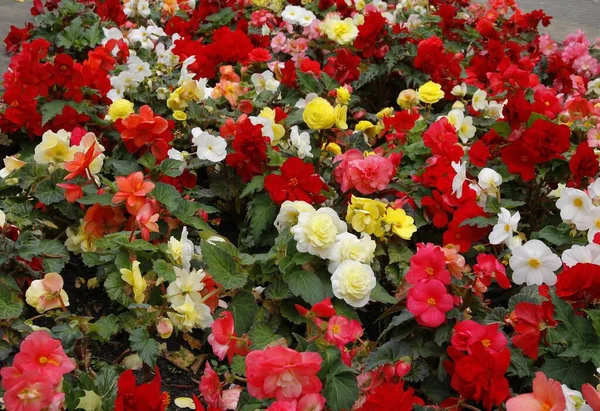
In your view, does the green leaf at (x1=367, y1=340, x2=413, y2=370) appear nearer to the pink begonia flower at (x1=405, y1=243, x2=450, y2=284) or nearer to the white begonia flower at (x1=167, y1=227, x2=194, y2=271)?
the pink begonia flower at (x1=405, y1=243, x2=450, y2=284)

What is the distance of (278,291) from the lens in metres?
1.91

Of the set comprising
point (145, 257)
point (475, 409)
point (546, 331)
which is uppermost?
point (546, 331)

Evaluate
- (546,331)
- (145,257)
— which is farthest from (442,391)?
(145,257)

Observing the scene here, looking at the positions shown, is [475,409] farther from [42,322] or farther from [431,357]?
[42,322]

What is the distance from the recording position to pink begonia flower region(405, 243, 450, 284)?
1696mm

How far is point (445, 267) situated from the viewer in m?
1.83

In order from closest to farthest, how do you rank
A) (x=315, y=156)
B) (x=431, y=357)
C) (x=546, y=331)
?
(x=546, y=331)
(x=431, y=357)
(x=315, y=156)

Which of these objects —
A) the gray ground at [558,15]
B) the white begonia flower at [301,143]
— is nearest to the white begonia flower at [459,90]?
the white begonia flower at [301,143]

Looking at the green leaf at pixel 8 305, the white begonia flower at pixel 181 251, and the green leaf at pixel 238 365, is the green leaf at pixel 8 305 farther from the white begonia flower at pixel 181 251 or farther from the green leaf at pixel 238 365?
the green leaf at pixel 238 365

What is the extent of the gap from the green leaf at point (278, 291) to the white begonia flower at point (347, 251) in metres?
0.13

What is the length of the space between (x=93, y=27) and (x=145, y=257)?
8.47 feet

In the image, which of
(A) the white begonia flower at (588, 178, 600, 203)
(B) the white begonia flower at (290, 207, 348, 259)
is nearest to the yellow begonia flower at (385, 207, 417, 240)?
(B) the white begonia flower at (290, 207, 348, 259)

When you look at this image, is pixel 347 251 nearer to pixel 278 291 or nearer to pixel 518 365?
pixel 278 291

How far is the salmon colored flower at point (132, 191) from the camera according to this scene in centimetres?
202
